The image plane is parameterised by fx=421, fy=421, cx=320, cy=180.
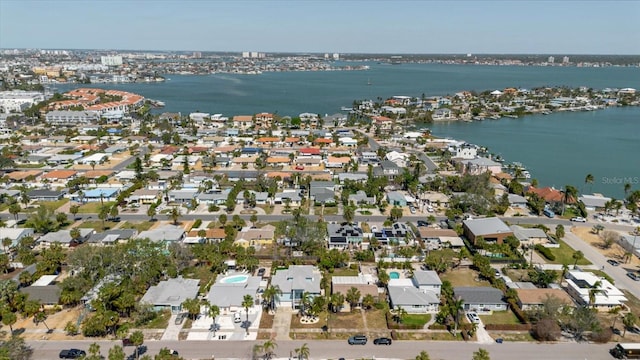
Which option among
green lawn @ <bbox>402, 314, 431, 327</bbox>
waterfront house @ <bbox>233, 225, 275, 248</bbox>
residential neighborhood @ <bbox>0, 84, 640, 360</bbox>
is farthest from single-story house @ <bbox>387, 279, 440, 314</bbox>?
waterfront house @ <bbox>233, 225, 275, 248</bbox>

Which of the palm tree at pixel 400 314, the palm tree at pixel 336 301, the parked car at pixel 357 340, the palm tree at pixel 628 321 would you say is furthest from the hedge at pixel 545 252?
the parked car at pixel 357 340

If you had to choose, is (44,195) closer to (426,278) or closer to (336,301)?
(336,301)

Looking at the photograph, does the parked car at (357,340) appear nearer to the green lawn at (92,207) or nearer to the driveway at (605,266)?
the driveway at (605,266)

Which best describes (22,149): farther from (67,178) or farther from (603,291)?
(603,291)

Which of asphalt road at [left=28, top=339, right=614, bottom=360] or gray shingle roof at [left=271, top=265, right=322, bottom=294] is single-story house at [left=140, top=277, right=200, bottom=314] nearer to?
asphalt road at [left=28, top=339, right=614, bottom=360]

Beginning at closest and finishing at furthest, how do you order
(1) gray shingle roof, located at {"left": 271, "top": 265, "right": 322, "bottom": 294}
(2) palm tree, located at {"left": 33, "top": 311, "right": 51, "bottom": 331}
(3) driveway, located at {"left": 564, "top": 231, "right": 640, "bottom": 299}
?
(2) palm tree, located at {"left": 33, "top": 311, "right": 51, "bottom": 331} → (1) gray shingle roof, located at {"left": 271, "top": 265, "right": 322, "bottom": 294} → (3) driveway, located at {"left": 564, "top": 231, "right": 640, "bottom": 299}
